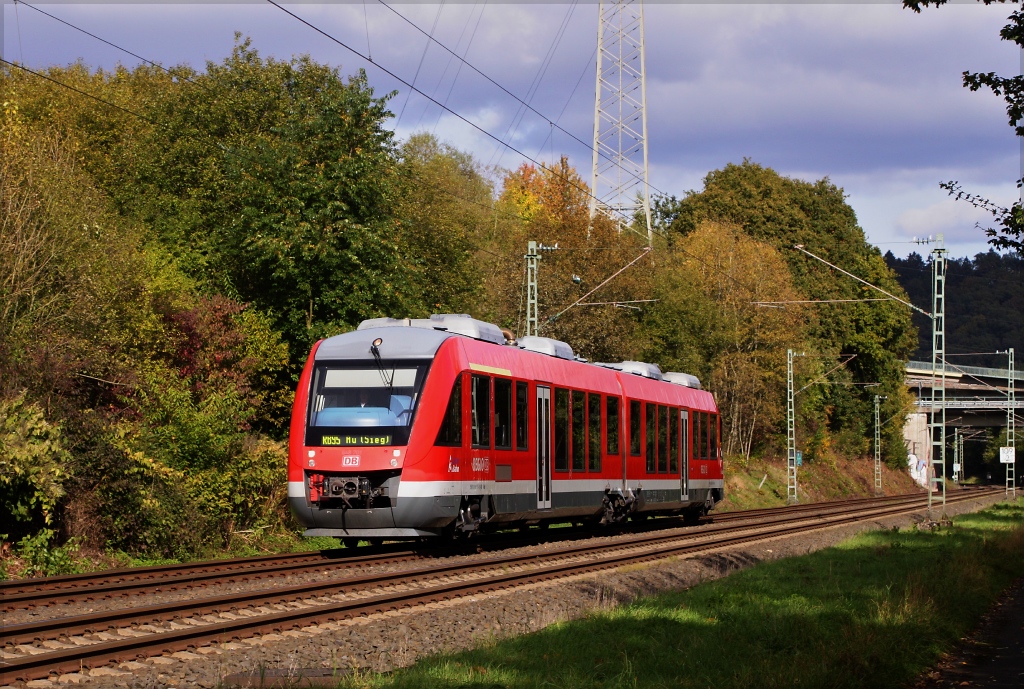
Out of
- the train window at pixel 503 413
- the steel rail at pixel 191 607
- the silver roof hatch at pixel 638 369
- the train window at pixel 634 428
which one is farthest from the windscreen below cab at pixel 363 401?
the silver roof hatch at pixel 638 369

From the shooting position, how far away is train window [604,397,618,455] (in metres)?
25.7

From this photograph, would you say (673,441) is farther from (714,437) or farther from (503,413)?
(503,413)

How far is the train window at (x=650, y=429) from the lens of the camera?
28.3 metres

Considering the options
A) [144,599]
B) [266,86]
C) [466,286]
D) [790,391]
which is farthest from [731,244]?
[144,599]

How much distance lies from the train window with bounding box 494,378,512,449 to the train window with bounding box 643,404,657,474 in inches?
310

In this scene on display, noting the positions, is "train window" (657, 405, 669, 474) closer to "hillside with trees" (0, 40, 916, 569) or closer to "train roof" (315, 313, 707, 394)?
"train roof" (315, 313, 707, 394)

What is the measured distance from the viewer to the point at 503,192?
7838 centimetres

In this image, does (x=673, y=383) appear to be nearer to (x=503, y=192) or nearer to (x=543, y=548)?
(x=543, y=548)

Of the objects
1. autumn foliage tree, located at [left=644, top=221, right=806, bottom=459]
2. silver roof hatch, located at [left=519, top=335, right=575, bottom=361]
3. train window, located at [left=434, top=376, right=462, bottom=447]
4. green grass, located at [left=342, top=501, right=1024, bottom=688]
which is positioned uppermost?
autumn foliage tree, located at [left=644, top=221, right=806, bottom=459]

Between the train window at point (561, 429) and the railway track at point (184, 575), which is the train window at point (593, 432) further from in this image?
the railway track at point (184, 575)

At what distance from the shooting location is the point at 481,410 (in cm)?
1991

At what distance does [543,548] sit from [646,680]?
12.9m

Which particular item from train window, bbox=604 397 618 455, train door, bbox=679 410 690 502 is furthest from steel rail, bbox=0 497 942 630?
train door, bbox=679 410 690 502

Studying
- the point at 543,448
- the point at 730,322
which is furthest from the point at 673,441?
the point at 730,322
